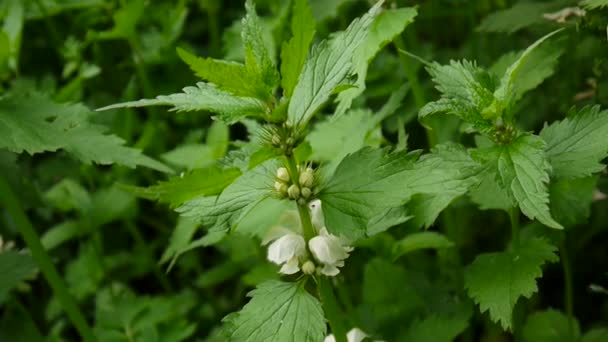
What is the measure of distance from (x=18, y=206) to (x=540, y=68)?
0.99 meters

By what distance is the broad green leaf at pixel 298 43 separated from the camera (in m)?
0.88

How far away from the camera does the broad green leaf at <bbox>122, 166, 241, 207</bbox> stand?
3.06ft

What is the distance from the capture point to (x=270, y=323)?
0.94 m

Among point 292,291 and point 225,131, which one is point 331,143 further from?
point 292,291

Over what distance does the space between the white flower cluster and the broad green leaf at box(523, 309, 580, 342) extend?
55cm

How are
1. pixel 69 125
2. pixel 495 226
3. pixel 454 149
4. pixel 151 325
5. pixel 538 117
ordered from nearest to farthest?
pixel 454 149, pixel 69 125, pixel 151 325, pixel 538 117, pixel 495 226

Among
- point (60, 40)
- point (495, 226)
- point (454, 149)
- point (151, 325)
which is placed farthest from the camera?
point (60, 40)

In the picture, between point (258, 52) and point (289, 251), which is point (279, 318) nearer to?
point (289, 251)

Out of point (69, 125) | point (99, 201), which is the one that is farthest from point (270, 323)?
point (99, 201)

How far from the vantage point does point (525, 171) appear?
3.07ft

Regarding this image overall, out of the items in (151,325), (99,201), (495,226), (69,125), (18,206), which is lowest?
(495,226)

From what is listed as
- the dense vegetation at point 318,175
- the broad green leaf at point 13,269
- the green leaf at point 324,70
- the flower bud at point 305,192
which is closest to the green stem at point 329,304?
the dense vegetation at point 318,175

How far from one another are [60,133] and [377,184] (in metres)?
0.61

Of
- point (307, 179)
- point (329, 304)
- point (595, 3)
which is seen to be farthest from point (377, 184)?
point (595, 3)
